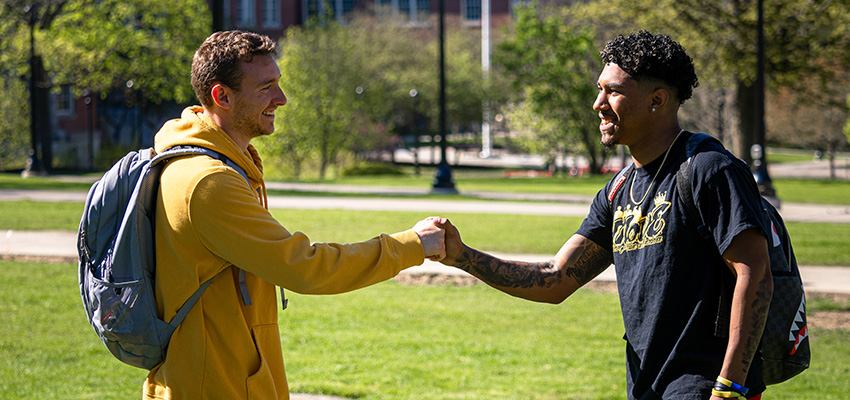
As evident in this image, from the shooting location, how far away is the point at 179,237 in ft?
9.04

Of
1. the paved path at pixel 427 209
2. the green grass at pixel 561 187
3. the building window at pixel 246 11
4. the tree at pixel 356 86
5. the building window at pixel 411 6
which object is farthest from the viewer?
the building window at pixel 411 6

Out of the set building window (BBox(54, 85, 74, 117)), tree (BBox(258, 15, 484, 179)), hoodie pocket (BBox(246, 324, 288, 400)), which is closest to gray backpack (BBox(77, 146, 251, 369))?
hoodie pocket (BBox(246, 324, 288, 400))

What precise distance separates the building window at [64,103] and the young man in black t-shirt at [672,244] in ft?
160

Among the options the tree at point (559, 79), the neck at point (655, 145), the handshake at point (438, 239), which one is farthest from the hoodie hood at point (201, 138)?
the tree at point (559, 79)

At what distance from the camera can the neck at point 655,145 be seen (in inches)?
123

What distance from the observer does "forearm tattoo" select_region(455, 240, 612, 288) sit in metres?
3.63

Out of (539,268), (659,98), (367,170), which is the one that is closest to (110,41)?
(367,170)

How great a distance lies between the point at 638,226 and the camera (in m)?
3.04

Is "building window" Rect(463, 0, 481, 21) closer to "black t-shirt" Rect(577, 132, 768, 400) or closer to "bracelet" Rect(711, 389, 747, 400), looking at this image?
"black t-shirt" Rect(577, 132, 768, 400)

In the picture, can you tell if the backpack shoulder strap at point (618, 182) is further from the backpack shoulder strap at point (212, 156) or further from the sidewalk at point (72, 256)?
the sidewalk at point (72, 256)

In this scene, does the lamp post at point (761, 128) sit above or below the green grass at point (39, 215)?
above

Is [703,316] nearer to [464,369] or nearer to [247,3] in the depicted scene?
[464,369]

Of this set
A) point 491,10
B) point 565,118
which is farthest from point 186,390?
point 491,10

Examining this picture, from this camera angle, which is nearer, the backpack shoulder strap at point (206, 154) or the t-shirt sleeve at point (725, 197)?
the t-shirt sleeve at point (725, 197)
